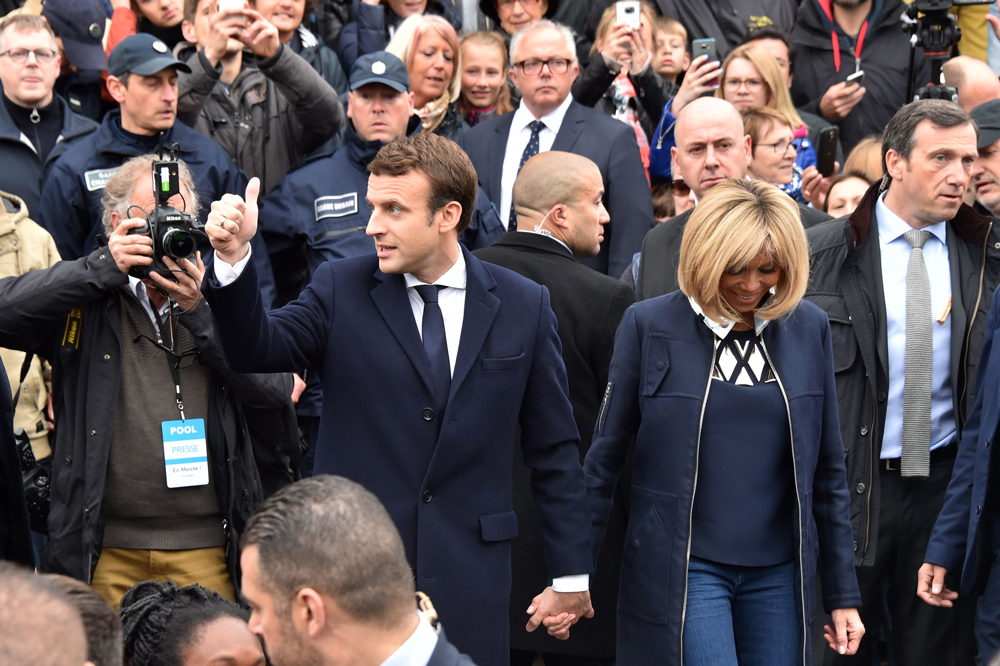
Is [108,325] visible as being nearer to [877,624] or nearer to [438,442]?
[438,442]

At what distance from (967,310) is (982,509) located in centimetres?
102

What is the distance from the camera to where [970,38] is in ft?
30.0

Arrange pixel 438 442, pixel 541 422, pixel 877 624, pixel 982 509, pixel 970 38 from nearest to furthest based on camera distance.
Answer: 1. pixel 438 442
2. pixel 541 422
3. pixel 982 509
4. pixel 877 624
5. pixel 970 38

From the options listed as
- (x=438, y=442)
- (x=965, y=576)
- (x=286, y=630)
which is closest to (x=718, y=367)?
(x=438, y=442)

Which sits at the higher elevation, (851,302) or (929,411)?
(851,302)

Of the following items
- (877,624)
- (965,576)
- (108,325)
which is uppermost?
(108,325)

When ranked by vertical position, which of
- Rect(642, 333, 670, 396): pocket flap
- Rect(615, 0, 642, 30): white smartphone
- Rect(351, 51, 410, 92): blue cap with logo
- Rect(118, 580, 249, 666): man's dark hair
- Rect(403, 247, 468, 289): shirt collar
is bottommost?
Rect(118, 580, 249, 666): man's dark hair

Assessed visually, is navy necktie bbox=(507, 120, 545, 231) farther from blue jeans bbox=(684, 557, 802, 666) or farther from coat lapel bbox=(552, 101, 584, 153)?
blue jeans bbox=(684, 557, 802, 666)

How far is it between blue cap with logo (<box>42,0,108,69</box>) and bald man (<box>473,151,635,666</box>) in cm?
292

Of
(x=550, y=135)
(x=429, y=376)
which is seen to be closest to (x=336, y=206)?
(x=550, y=135)

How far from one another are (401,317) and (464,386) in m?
0.29

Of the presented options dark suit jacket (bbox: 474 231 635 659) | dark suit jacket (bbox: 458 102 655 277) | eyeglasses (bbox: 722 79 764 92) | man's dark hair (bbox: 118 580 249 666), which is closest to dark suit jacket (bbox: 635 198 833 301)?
dark suit jacket (bbox: 474 231 635 659)

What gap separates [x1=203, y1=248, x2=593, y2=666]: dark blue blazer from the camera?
12.5ft

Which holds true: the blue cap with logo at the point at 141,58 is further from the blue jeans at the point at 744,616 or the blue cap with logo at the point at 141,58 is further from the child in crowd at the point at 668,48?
the child in crowd at the point at 668,48
